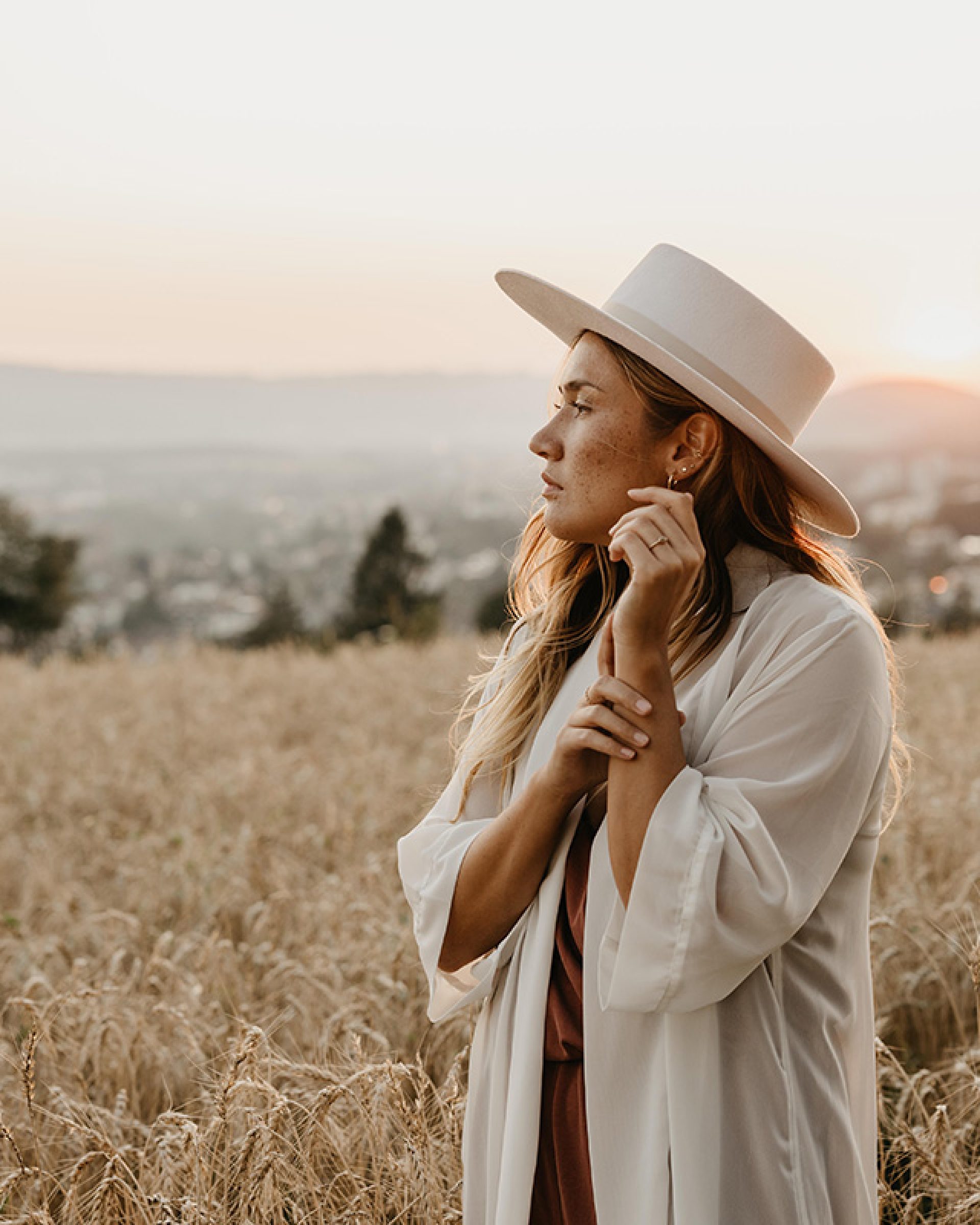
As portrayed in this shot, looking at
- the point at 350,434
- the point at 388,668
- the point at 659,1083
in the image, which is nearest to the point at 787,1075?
the point at 659,1083

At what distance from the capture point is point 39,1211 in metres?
2.23

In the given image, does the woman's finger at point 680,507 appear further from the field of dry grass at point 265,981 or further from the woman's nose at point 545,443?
the field of dry grass at point 265,981

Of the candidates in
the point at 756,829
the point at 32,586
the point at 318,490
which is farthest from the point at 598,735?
the point at 318,490

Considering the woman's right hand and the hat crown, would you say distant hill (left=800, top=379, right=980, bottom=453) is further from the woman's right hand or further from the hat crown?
the woman's right hand

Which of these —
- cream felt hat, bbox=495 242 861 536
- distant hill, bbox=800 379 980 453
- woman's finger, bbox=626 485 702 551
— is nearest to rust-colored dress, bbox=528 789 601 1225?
woman's finger, bbox=626 485 702 551

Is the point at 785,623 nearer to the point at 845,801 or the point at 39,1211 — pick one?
the point at 845,801

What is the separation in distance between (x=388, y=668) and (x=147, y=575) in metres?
54.7

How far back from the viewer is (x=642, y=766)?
67.0 inches

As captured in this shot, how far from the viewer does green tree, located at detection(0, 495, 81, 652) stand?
77.4 feet

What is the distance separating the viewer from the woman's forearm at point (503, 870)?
1.89 metres

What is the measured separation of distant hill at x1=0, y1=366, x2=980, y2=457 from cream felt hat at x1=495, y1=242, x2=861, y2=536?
72698 mm

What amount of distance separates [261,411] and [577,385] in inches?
4752

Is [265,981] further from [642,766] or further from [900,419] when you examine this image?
[900,419]

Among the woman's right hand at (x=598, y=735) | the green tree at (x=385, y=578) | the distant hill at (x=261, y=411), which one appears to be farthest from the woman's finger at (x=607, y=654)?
the distant hill at (x=261, y=411)
